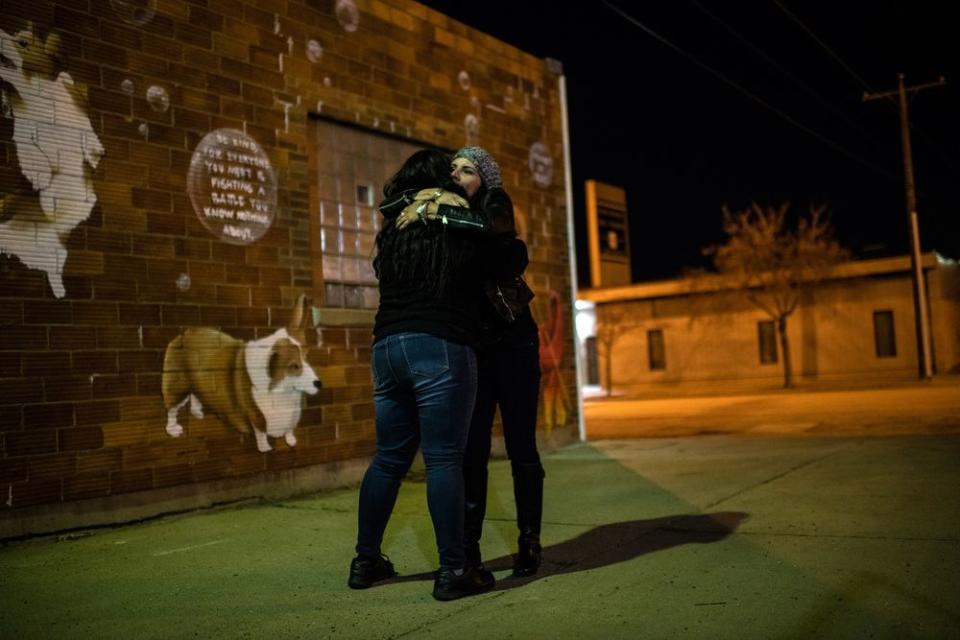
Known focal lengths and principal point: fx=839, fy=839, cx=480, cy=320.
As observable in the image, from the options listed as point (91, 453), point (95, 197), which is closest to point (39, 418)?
point (91, 453)

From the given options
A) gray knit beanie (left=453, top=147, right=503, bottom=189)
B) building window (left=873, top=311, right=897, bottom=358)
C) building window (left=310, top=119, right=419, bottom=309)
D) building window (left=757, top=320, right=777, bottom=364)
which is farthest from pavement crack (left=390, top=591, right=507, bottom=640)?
building window (left=757, top=320, right=777, bottom=364)

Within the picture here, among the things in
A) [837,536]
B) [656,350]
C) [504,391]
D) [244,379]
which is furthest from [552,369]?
[656,350]

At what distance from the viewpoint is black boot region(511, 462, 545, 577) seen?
145 inches

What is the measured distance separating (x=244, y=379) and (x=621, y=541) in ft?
10.6

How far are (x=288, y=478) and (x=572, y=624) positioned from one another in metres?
3.95

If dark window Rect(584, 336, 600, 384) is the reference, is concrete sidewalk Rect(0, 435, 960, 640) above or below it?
below

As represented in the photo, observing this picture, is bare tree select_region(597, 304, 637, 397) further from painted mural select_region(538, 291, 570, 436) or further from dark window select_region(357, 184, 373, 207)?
dark window select_region(357, 184, 373, 207)

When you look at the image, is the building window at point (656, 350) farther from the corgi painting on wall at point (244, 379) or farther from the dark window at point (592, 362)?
the corgi painting on wall at point (244, 379)

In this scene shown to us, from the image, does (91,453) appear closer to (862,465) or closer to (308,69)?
(308,69)

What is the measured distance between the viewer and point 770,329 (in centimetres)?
3120

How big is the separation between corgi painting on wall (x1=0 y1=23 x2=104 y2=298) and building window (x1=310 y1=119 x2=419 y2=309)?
2.10 m

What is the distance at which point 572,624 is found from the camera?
2.94 meters

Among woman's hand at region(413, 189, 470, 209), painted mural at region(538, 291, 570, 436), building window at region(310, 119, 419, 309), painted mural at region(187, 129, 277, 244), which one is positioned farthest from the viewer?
painted mural at region(538, 291, 570, 436)

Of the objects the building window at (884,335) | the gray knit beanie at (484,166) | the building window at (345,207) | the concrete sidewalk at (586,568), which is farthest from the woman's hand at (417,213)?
the building window at (884,335)
